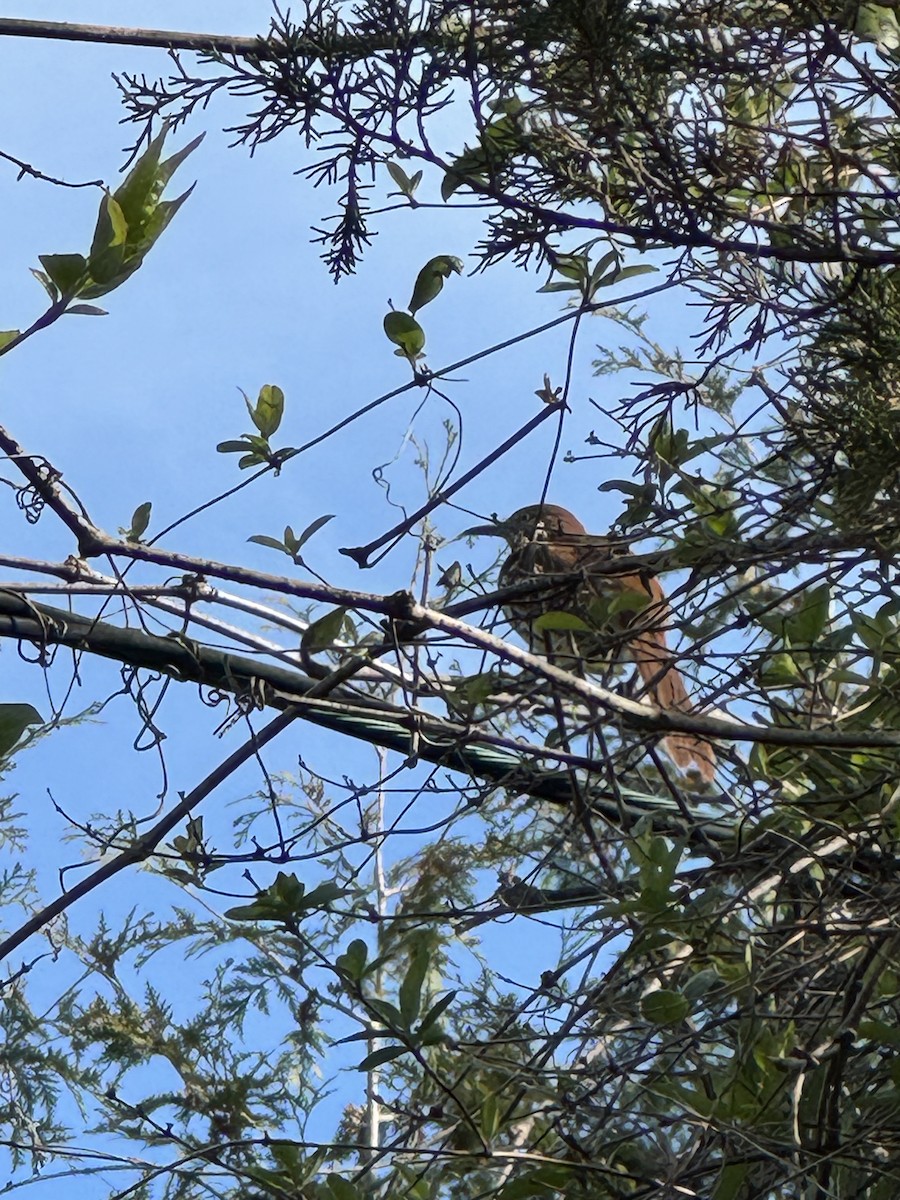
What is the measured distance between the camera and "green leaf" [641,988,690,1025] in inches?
51.9

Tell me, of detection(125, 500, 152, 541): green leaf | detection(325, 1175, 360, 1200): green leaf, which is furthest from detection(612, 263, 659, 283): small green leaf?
detection(325, 1175, 360, 1200): green leaf

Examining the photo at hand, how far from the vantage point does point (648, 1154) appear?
1.68m

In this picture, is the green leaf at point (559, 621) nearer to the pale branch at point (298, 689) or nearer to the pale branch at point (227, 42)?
the pale branch at point (298, 689)

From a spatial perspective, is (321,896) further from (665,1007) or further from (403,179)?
(403,179)

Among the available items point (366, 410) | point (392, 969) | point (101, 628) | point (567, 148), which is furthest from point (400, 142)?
point (392, 969)

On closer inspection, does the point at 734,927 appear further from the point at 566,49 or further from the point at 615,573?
the point at 566,49

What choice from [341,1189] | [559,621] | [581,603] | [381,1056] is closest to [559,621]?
[559,621]

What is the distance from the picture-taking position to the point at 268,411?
158cm

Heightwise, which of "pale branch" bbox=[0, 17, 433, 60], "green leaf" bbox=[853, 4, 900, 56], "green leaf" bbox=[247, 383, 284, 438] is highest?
"pale branch" bbox=[0, 17, 433, 60]

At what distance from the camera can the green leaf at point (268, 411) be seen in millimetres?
1576

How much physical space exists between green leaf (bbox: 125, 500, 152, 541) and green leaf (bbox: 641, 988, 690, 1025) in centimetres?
72

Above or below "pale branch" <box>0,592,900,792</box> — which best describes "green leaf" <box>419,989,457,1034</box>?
below

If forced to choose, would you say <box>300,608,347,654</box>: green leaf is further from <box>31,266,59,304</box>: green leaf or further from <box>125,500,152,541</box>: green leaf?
<box>31,266,59,304</box>: green leaf

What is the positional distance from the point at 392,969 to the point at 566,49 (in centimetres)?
332
